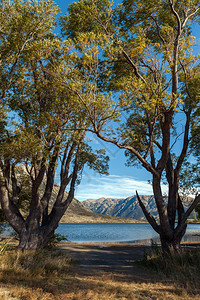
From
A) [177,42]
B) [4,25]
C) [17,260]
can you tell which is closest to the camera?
[17,260]

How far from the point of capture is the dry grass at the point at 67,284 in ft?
23.4

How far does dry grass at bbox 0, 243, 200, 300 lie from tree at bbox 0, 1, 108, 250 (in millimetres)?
3116

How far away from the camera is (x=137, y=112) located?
15312mm

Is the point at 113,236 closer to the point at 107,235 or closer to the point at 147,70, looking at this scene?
the point at 107,235

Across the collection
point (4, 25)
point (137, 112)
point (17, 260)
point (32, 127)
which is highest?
point (4, 25)

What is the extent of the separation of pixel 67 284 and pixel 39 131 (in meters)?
7.82

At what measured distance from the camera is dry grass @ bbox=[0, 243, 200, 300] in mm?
7137

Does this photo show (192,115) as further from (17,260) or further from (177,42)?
(17,260)

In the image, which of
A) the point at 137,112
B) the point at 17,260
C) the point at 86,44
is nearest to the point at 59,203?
the point at 17,260

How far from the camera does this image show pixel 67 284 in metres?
8.57

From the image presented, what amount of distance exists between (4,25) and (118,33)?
6.41 metres

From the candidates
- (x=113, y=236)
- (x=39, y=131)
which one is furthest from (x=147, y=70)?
(x=113, y=236)

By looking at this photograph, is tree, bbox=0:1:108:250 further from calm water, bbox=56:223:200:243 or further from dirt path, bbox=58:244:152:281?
calm water, bbox=56:223:200:243

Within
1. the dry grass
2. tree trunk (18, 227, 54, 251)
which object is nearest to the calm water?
tree trunk (18, 227, 54, 251)
